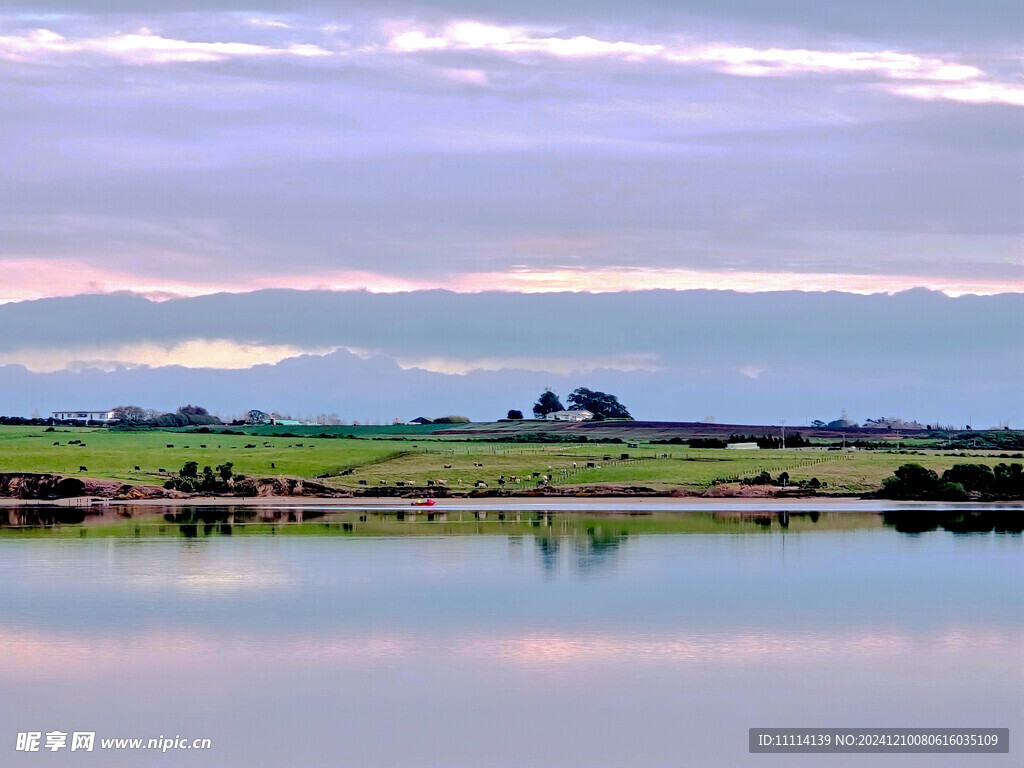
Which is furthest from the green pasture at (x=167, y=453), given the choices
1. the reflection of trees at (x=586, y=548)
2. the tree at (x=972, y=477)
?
the tree at (x=972, y=477)

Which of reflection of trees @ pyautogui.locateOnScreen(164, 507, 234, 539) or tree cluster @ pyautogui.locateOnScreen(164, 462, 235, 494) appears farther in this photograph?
tree cluster @ pyautogui.locateOnScreen(164, 462, 235, 494)

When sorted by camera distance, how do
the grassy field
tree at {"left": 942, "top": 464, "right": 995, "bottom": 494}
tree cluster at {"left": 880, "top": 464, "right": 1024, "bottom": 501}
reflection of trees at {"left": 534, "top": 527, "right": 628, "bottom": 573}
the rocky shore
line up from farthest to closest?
the grassy field → tree at {"left": 942, "top": 464, "right": 995, "bottom": 494} → tree cluster at {"left": 880, "top": 464, "right": 1024, "bottom": 501} → the rocky shore → reflection of trees at {"left": 534, "top": 527, "right": 628, "bottom": 573}

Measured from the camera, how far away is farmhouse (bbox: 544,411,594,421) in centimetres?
19052

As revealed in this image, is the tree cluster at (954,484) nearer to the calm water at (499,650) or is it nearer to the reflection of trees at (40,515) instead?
the calm water at (499,650)

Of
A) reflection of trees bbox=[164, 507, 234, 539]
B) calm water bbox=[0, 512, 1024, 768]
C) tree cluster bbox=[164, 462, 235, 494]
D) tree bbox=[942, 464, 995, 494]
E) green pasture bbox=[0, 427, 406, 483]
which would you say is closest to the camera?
calm water bbox=[0, 512, 1024, 768]

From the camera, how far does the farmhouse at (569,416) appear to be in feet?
625

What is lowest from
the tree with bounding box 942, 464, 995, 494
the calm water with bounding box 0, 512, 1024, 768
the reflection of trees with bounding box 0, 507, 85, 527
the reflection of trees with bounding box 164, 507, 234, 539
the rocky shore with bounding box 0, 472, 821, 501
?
the calm water with bounding box 0, 512, 1024, 768

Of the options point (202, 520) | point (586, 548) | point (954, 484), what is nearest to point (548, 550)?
point (586, 548)

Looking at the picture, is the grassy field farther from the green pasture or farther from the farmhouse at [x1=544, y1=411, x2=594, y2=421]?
the farmhouse at [x1=544, y1=411, x2=594, y2=421]

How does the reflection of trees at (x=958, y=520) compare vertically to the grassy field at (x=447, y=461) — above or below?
below

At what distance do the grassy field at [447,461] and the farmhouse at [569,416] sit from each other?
196 ft

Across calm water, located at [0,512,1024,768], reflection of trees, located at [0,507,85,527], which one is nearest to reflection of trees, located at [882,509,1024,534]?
calm water, located at [0,512,1024,768]

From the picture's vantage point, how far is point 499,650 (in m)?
35.3

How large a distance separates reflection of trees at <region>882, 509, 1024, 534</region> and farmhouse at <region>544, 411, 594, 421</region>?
347 feet
